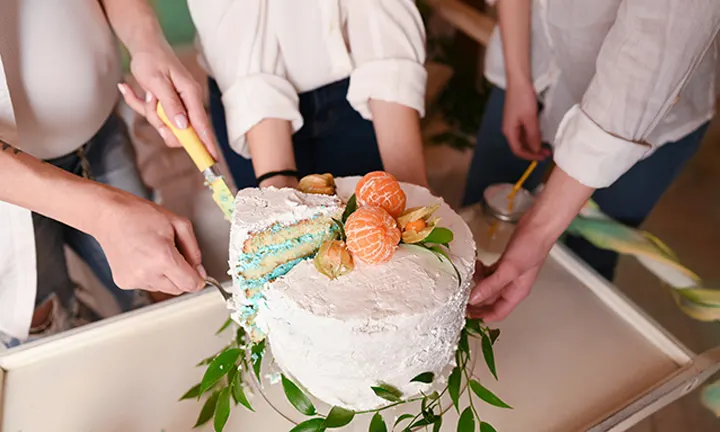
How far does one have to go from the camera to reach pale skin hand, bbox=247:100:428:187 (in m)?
0.86

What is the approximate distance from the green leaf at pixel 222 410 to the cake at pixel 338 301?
77 millimetres

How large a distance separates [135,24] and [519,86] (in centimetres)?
66

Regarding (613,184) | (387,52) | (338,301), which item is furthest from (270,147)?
(613,184)

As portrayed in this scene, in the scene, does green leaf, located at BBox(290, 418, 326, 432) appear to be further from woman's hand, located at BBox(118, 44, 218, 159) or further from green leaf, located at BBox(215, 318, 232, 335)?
woman's hand, located at BBox(118, 44, 218, 159)

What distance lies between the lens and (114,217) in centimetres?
66

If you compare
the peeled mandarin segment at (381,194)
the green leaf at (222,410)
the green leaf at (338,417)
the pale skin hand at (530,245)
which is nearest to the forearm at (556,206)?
the pale skin hand at (530,245)

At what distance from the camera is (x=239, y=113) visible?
2.81 feet

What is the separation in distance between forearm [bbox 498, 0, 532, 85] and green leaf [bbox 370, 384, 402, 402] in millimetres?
638

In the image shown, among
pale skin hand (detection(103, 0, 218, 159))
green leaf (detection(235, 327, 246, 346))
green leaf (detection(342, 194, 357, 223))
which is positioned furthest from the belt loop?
green leaf (detection(342, 194, 357, 223))

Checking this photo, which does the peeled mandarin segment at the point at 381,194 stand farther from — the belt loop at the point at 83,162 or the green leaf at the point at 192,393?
A: the belt loop at the point at 83,162

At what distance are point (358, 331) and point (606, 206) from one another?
757 mm

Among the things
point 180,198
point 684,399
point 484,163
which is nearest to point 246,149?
point 484,163

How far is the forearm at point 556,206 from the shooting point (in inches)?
30.7

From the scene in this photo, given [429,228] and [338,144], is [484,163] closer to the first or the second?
[338,144]
